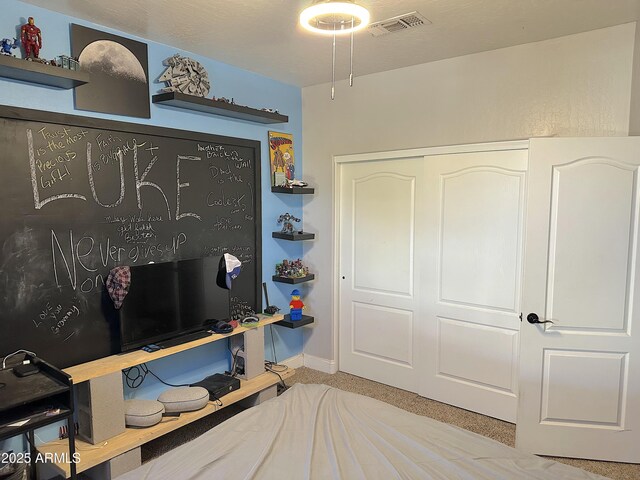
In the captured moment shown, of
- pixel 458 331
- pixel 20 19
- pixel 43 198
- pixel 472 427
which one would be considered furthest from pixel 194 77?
pixel 472 427

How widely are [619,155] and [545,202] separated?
0.47 meters

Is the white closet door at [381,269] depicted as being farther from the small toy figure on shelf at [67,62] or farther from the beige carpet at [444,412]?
the small toy figure on shelf at [67,62]

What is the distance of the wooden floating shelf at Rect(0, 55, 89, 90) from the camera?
2.12 m

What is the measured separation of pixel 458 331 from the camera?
3.45 metres

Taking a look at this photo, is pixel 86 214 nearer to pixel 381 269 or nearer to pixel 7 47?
pixel 7 47

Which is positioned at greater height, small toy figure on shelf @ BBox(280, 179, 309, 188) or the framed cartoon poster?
the framed cartoon poster

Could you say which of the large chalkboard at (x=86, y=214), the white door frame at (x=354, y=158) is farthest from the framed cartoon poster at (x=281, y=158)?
the large chalkboard at (x=86, y=214)

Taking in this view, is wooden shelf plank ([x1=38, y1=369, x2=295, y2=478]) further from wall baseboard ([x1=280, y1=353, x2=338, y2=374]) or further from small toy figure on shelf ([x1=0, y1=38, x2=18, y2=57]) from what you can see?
small toy figure on shelf ([x1=0, y1=38, x2=18, y2=57])

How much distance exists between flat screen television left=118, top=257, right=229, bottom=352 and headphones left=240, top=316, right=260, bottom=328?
16 centimetres

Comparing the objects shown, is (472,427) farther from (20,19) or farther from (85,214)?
(20,19)

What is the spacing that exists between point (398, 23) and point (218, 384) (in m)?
2.70

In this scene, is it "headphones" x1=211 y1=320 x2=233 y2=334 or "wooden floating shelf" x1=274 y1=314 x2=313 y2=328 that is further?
"wooden floating shelf" x1=274 y1=314 x2=313 y2=328

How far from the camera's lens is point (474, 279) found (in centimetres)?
335

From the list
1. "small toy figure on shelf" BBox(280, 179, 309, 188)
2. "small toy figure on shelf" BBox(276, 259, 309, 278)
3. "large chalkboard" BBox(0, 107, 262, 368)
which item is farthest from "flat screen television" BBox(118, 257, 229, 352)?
"small toy figure on shelf" BBox(280, 179, 309, 188)
